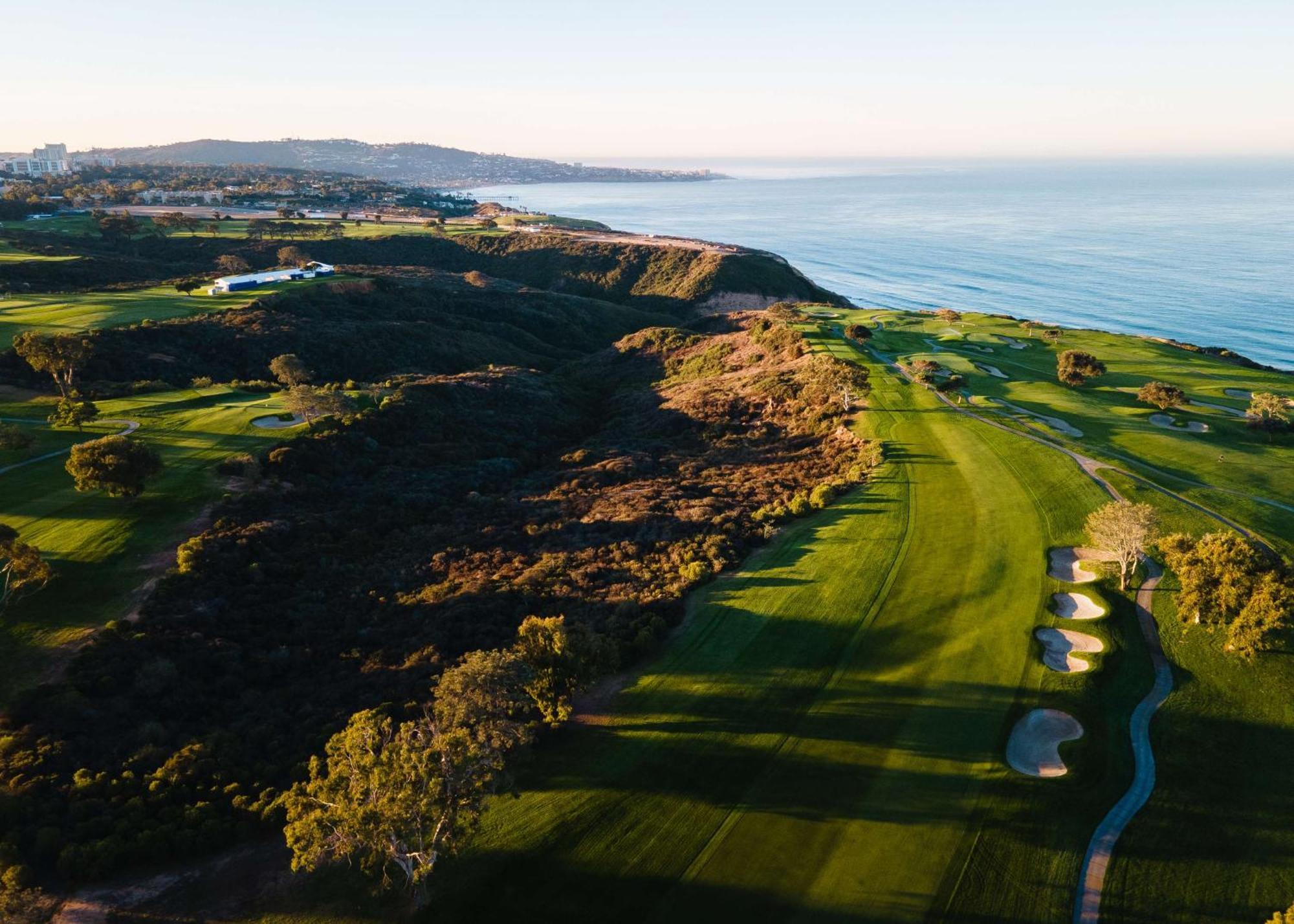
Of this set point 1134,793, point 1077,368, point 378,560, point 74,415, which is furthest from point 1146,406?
point 74,415

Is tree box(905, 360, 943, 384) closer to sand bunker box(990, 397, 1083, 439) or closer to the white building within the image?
sand bunker box(990, 397, 1083, 439)

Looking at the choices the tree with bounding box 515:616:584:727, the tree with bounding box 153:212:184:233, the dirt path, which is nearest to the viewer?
the dirt path

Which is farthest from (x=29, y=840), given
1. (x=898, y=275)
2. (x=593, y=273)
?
(x=898, y=275)

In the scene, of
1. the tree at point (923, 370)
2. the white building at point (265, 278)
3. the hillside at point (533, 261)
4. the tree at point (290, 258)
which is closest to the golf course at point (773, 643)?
the tree at point (923, 370)

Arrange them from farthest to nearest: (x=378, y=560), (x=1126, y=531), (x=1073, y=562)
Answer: (x=378, y=560), (x=1073, y=562), (x=1126, y=531)

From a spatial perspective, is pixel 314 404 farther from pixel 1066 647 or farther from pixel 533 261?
pixel 533 261

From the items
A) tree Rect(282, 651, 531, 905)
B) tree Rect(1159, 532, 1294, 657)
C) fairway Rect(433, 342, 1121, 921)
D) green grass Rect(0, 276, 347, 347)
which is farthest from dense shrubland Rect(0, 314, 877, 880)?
tree Rect(1159, 532, 1294, 657)

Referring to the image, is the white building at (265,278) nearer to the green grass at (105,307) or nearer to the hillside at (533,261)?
the green grass at (105,307)
